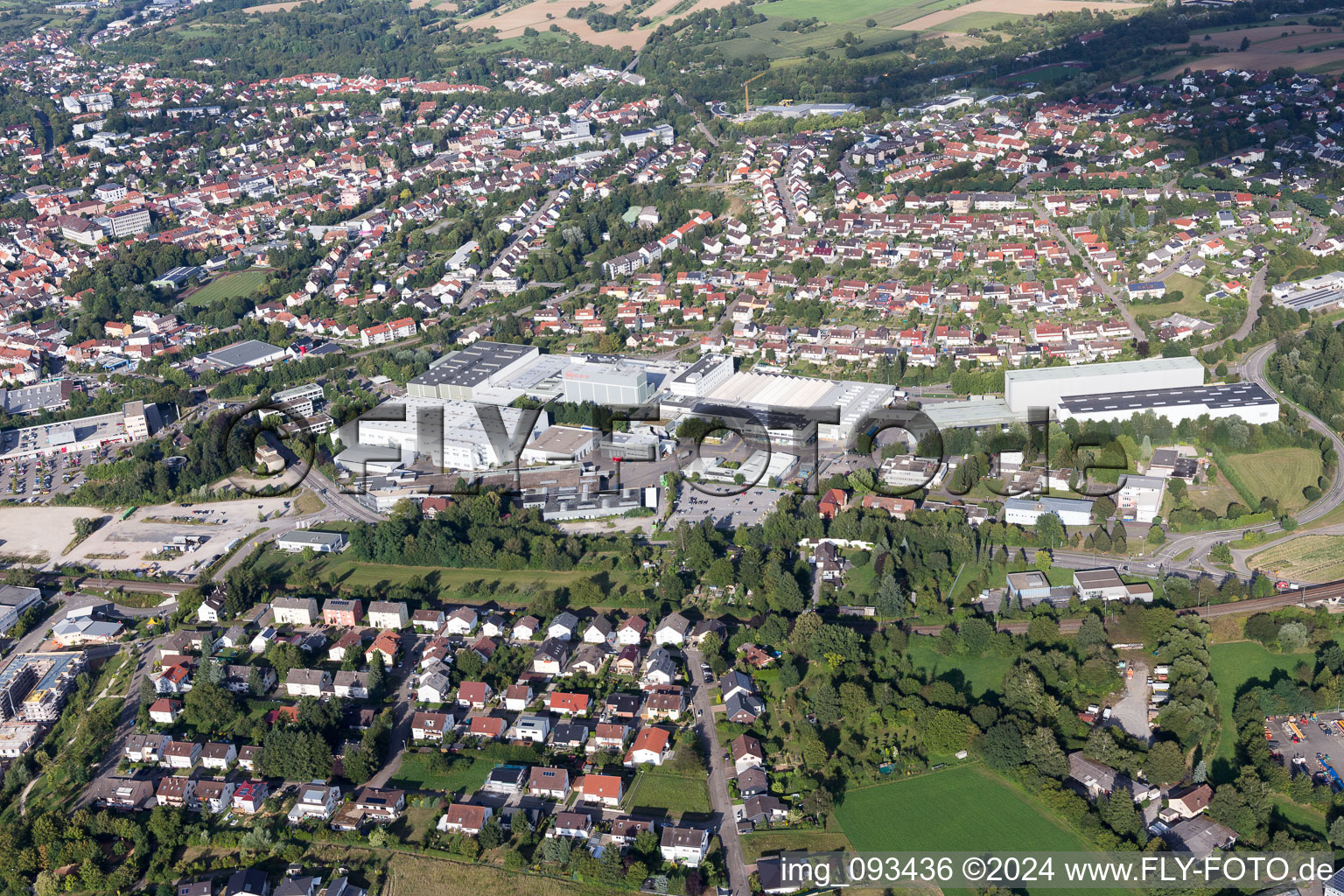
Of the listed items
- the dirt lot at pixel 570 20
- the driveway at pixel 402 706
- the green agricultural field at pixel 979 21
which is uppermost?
the green agricultural field at pixel 979 21

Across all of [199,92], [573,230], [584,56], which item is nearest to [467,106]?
[584,56]

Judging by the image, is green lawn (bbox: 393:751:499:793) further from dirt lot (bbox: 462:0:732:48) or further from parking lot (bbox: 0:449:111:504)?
dirt lot (bbox: 462:0:732:48)

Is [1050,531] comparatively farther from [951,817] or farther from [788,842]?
[788,842]

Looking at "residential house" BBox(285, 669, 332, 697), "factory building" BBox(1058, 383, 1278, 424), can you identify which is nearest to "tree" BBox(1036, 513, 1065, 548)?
"factory building" BBox(1058, 383, 1278, 424)

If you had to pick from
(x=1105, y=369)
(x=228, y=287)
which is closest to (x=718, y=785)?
(x=1105, y=369)

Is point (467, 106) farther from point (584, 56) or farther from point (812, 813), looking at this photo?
point (812, 813)

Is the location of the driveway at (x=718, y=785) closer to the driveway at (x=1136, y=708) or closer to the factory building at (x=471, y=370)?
the driveway at (x=1136, y=708)

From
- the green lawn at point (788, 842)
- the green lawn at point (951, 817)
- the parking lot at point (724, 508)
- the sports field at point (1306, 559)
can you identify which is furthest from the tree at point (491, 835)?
the sports field at point (1306, 559)
